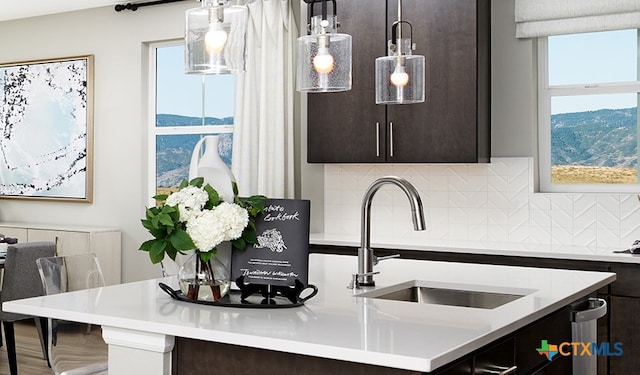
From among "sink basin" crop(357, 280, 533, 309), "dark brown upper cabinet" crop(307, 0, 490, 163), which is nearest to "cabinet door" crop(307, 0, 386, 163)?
"dark brown upper cabinet" crop(307, 0, 490, 163)

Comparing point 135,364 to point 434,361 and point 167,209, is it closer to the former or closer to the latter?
point 167,209

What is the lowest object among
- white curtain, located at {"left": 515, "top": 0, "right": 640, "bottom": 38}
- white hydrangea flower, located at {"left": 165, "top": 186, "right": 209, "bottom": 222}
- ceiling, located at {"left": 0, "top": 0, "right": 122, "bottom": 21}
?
white hydrangea flower, located at {"left": 165, "top": 186, "right": 209, "bottom": 222}

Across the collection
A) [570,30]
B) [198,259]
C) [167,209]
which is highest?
[570,30]

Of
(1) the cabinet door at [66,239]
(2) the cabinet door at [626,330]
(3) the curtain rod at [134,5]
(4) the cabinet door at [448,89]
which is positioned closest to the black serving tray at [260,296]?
(2) the cabinet door at [626,330]

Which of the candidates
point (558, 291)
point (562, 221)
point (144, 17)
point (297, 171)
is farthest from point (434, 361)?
point (144, 17)

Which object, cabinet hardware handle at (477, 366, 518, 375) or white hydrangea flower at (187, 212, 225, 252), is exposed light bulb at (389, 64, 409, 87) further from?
cabinet hardware handle at (477, 366, 518, 375)

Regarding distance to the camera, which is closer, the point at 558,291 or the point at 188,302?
the point at 188,302

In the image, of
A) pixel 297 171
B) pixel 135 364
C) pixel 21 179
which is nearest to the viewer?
pixel 135 364

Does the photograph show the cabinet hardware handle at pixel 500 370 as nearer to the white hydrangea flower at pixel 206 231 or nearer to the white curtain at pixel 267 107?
the white hydrangea flower at pixel 206 231

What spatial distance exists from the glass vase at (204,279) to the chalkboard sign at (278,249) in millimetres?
47

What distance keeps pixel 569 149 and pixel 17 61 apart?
518 centimetres

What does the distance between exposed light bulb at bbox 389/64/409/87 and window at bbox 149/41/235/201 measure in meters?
3.36

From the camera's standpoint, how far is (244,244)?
2330 millimetres

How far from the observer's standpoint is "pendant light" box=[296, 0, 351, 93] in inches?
97.6
